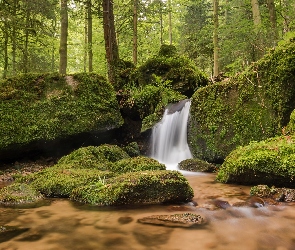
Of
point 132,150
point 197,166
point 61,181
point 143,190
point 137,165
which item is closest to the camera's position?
point 143,190

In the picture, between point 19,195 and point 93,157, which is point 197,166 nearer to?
point 93,157

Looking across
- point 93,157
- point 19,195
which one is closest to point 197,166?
point 93,157

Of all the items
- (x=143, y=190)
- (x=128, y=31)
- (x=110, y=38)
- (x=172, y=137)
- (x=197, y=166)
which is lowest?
(x=197, y=166)

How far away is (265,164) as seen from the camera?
4.81 metres

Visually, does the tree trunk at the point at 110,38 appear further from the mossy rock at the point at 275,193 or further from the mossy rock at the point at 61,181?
the mossy rock at the point at 275,193

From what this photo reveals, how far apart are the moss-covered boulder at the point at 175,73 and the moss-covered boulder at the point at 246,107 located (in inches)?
123

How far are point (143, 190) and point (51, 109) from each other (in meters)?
5.37

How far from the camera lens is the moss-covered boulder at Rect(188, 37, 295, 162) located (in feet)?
22.1

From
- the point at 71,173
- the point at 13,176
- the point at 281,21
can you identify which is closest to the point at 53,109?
the point at 13,176

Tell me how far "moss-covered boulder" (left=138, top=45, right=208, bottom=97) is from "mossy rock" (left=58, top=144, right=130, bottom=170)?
16.7ft

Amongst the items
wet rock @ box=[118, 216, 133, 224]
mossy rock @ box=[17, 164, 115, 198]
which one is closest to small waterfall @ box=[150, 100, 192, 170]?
mossy rock @ box=[17, 164, 115, 198]

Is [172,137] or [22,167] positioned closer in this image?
[22,167]

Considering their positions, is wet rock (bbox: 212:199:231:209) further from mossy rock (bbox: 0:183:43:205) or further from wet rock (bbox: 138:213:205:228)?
mossy rock (bbox: 0:183:43:205)

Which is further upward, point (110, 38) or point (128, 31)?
point (128, 31)
